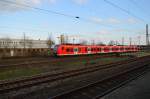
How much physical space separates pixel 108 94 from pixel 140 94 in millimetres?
1583

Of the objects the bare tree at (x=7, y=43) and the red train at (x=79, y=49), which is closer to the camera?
the red train at (x=79, y=49)

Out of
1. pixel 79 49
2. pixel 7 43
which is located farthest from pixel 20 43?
pixel 79 49

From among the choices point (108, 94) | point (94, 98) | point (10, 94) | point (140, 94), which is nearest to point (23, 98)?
point (10, 94)

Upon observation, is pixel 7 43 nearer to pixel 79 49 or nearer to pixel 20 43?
pixel 20 43

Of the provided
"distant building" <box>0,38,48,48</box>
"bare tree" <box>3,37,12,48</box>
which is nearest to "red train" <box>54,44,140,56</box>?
"distant building" <box>0,38,48,48</box>

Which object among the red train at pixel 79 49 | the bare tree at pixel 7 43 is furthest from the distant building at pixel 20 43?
the red train at pixel 79 49

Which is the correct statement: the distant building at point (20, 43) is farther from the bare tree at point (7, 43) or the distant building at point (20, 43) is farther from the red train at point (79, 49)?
the red train at point (79, 49)

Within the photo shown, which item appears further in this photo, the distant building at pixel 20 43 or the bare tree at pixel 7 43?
the distant building at pixel 20 43

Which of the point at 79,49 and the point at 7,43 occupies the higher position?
the point at 7,43

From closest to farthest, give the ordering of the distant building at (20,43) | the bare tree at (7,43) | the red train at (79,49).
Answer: the red train at (79,49)
the bare tree at (7,43)
the distant building at (20,43)

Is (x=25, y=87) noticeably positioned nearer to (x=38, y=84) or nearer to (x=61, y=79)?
(x=38, y=84)

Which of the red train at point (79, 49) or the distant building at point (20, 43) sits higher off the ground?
the distant building at point (20, 43)

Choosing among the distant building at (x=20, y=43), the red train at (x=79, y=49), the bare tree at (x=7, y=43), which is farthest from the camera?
the distant building at (x=20, y=43)

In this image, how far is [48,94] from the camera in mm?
12438
